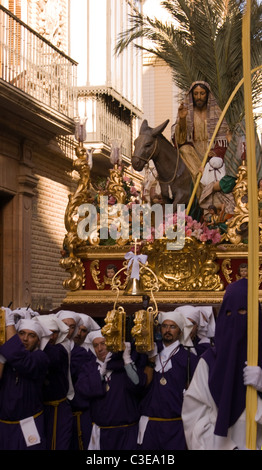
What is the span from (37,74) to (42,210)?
2469 mm

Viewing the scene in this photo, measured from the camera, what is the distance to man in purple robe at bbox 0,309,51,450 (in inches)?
275

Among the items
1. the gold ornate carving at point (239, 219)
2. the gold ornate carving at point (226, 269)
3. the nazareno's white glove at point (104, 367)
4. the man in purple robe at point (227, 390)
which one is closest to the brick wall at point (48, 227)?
the gold ornate carving at point (226, 269)

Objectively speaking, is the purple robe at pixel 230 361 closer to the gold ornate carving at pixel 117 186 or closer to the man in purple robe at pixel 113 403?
the man in purple robe at pixel 113 403

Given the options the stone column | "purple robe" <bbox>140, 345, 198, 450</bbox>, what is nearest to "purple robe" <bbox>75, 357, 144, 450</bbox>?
"purple robe" <bbox>140, 345, 198, 450</bbox>

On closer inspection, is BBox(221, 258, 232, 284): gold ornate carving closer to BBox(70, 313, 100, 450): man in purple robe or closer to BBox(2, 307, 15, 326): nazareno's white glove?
BBox(70, 313, 100, 450): man in purple robe

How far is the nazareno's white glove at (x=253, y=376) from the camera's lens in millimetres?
4590

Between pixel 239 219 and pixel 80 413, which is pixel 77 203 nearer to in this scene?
pixel 239 219

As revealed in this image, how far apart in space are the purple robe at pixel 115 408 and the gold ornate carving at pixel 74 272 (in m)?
3.47

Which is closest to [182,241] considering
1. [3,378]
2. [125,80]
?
[3,378]

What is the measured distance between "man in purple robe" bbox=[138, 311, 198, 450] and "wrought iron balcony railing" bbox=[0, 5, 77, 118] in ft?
28.2

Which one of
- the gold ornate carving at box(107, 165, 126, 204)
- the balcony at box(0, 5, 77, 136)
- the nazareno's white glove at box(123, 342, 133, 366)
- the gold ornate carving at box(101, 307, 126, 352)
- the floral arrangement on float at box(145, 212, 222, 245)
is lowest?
the nazareno's white glove at box(123, 342, 133, 366)

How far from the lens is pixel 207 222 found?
10664 mm

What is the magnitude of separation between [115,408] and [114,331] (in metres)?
0.74
